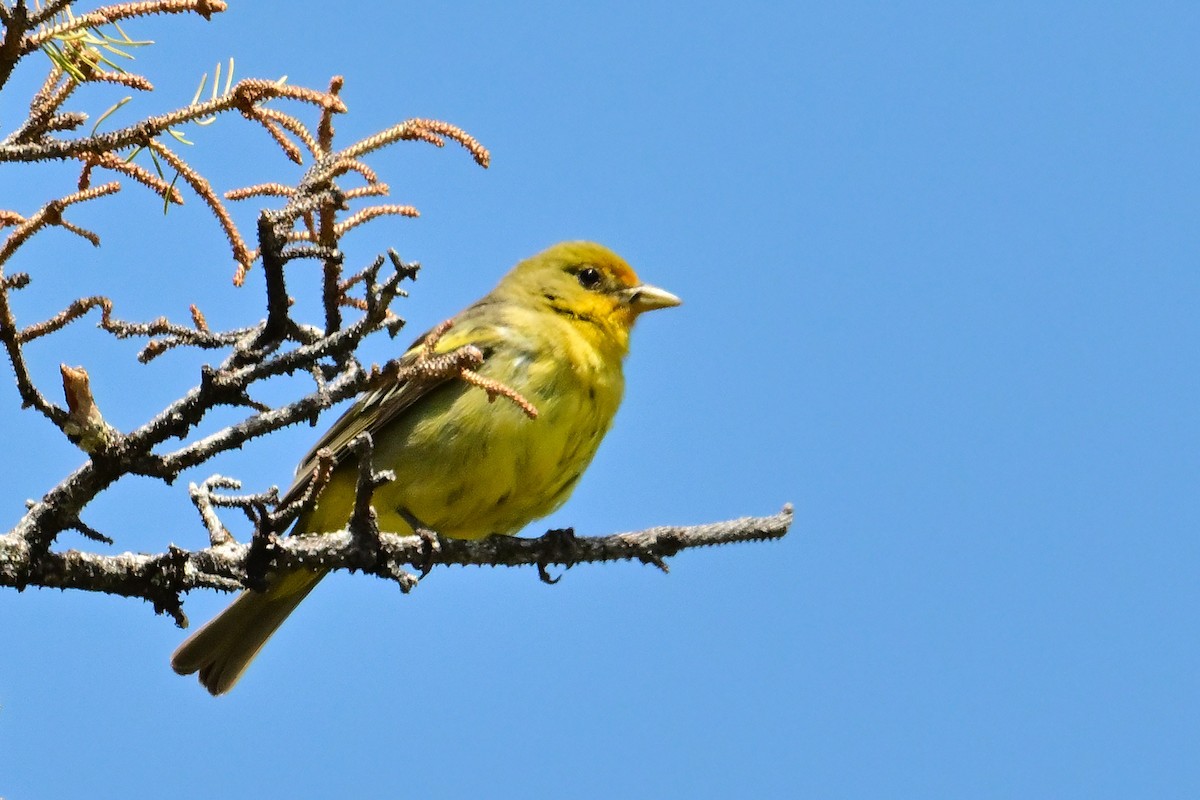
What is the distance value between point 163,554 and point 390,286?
1.08m

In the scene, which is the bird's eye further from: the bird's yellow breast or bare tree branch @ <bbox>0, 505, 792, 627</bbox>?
bare tree branch @ <bbox>0, 505, 792, 627</bbox>

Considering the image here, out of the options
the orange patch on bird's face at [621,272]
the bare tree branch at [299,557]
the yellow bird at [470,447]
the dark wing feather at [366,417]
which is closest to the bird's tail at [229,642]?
the yellow bird at [470,447]

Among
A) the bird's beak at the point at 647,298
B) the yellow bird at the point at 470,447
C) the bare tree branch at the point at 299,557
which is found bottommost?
the bare tree branch at the point at 299,557

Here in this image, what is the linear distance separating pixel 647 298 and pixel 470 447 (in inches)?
60.3

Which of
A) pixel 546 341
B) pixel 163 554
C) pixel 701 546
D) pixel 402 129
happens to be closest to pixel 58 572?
pixel 163 554

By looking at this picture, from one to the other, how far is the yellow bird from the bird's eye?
1.32ft

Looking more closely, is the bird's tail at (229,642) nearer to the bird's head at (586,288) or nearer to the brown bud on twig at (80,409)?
the bird's head at (586,288)

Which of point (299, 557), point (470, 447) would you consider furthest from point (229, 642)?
point (299, 557)

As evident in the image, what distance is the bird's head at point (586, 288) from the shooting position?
597cm

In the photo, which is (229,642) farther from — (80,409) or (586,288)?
(80,409)

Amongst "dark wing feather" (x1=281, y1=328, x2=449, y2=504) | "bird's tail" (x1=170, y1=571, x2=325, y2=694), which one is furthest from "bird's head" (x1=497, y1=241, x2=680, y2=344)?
"bird's tail" (x1=170, y1=571, x2=325, y2=694)

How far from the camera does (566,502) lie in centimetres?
558

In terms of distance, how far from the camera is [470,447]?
5.00m

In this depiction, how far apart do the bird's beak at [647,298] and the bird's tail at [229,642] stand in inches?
73.9
